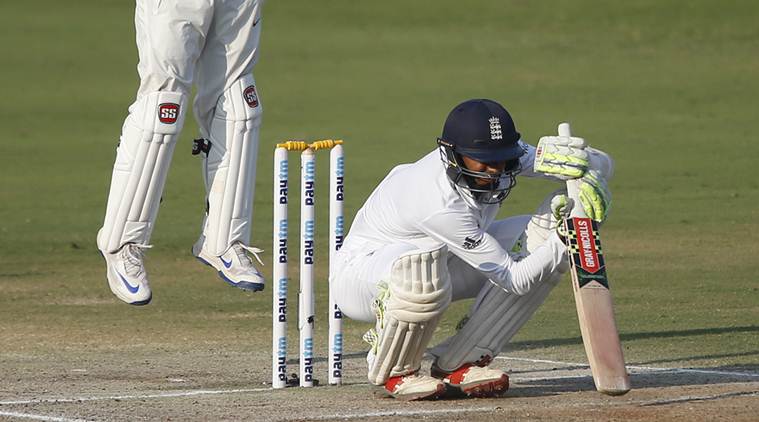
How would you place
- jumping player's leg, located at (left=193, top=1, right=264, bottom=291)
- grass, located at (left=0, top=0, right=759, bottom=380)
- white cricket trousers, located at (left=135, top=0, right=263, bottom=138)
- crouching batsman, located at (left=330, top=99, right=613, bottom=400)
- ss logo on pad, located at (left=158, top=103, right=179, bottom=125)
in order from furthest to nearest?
grass, located at (left=0, top=0, right=759, bottom=380)
jumping player's leg, located at (left=193, top=1, right=264, bottom=291)
ss logo on pad, located at (left=158, top=103, right=179, bottom=125)
white cricket trousers, located at (left=135, top=0, right=263, bottom=138)
crouching batsman, located at (left=330, top=99, right=613, bottom=400)

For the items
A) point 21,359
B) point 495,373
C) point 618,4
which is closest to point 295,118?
point 618,4

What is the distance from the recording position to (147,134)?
26.5 feet

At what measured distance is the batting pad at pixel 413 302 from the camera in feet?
21.7

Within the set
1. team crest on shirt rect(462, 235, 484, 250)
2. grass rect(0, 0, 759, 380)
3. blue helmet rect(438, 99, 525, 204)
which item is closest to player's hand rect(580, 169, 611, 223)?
blue helmet rect(438, 99, 525, 204)

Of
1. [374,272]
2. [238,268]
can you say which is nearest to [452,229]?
[374,272]

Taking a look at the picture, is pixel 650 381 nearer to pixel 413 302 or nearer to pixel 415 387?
pixel 415 387

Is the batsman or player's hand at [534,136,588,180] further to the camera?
the batsman

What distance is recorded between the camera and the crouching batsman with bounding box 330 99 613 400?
6746 millimetres

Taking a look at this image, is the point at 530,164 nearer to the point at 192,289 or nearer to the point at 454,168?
the point at 454,168

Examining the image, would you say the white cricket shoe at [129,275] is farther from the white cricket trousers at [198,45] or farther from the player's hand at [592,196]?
the player's hand at [592,196]

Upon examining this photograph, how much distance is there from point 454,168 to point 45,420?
1.98 m

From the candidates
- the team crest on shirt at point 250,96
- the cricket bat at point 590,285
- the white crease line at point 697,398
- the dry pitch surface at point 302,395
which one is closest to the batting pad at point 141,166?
the team crest on shirt at point 250,96

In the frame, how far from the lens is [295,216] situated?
16.2 meters

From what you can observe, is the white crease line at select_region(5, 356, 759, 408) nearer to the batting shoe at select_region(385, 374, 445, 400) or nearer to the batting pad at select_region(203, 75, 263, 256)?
the batting shoe at select_region(385, 374, 445, 400)
